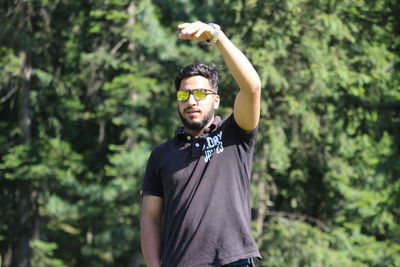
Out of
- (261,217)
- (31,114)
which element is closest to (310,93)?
(261,217)

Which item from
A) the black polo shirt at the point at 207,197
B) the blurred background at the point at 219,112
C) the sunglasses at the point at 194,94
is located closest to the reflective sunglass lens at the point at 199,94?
the sunglasses at the point at 194,94

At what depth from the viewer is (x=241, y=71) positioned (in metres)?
2.80

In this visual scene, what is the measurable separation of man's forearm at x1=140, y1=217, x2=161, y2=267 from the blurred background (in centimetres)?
754

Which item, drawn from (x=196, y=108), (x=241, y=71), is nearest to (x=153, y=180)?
(x=196, y=108)

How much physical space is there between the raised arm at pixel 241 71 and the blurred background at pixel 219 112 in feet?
24.9

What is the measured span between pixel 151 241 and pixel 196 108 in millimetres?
646

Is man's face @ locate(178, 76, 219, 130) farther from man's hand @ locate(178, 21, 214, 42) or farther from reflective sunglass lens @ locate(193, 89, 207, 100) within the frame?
man's hand @ locate(178, 21, 214, 42)

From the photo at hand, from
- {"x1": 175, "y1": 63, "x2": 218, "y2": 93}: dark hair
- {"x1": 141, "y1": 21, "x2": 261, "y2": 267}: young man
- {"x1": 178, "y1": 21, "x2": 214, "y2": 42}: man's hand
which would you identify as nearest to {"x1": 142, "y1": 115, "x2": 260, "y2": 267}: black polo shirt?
{"x1": 141, "y1": 21, "x2": 261, "y2": 267}: young man

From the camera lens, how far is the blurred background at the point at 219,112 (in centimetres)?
1099

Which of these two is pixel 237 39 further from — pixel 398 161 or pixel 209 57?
pixel 398 161

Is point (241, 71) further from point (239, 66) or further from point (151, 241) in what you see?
point (151, 241)

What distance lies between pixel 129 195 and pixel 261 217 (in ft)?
8.71

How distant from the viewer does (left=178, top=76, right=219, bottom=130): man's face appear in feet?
9.89

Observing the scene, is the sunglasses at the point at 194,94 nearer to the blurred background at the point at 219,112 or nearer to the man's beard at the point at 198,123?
the man's beard at the point at 198,123
